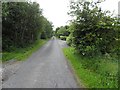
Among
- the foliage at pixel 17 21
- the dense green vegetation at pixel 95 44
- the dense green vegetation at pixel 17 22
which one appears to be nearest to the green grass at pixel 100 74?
the dense green vegetation at pixel 95 44

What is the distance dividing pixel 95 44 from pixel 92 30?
2.27 m

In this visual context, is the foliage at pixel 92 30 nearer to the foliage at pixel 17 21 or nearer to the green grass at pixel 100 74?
the green grass at pixel 100 74

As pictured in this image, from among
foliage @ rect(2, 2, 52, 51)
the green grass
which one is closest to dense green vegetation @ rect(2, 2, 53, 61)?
foliage @ rect(2, 2, 52, 51)

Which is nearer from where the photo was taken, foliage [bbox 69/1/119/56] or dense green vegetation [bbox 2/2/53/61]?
foliage [bbox 69/1/119/56]

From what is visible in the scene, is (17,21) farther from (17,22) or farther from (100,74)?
(100,74)

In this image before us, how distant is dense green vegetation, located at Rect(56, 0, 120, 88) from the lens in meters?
12.3

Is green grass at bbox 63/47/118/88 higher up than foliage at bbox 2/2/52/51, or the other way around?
foliage at bbox 2/2/52/51

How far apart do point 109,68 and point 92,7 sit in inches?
408

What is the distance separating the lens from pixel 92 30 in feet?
66.7

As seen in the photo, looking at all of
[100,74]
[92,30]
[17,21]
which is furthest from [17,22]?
A: [100,74]

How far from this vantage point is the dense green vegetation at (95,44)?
12297mm

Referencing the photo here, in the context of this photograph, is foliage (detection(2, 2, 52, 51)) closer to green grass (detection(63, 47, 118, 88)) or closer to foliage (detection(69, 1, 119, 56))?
foliage (detection(69, 1, 119, 56))

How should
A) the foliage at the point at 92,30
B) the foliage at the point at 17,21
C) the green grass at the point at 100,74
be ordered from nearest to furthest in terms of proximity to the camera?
1. the green grass at the point at 100,74
2. the foliage at the point at 92,30
3. the foliage at the point at 17,21

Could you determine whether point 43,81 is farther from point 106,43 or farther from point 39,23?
point 39,23
